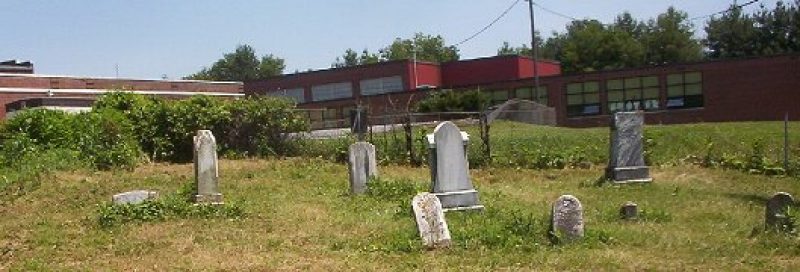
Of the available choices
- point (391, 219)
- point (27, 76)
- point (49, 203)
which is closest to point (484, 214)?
point (391, 219)

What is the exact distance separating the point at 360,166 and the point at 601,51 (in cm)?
7160

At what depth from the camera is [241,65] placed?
457 feet

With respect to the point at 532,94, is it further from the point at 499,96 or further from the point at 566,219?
the point at 566,219

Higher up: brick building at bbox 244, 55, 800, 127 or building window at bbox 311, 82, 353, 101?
building window at bbox 311, 82, 353, 101

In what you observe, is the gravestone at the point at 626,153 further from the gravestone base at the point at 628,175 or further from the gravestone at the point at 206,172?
the gravestone at the point at 206,172

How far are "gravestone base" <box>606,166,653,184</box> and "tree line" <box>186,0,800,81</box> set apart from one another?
40.8 m

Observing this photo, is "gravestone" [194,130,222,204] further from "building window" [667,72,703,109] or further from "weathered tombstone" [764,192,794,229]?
"building window" [667,72,703,109]

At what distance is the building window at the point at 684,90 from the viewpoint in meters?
43.8

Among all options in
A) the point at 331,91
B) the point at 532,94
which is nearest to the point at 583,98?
the point at 532,94

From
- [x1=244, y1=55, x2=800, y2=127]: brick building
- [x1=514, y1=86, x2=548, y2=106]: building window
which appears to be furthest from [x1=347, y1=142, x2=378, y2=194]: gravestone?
[x1=514, y1=86, x2=548, y2=106]: building window

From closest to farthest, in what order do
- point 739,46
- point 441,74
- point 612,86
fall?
point 612,86
point 441,74
point 739,46

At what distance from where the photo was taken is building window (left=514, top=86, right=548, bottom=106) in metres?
48.4

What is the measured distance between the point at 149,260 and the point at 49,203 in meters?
5.65

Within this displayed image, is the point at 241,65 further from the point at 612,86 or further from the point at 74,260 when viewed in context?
the point at 74,260
